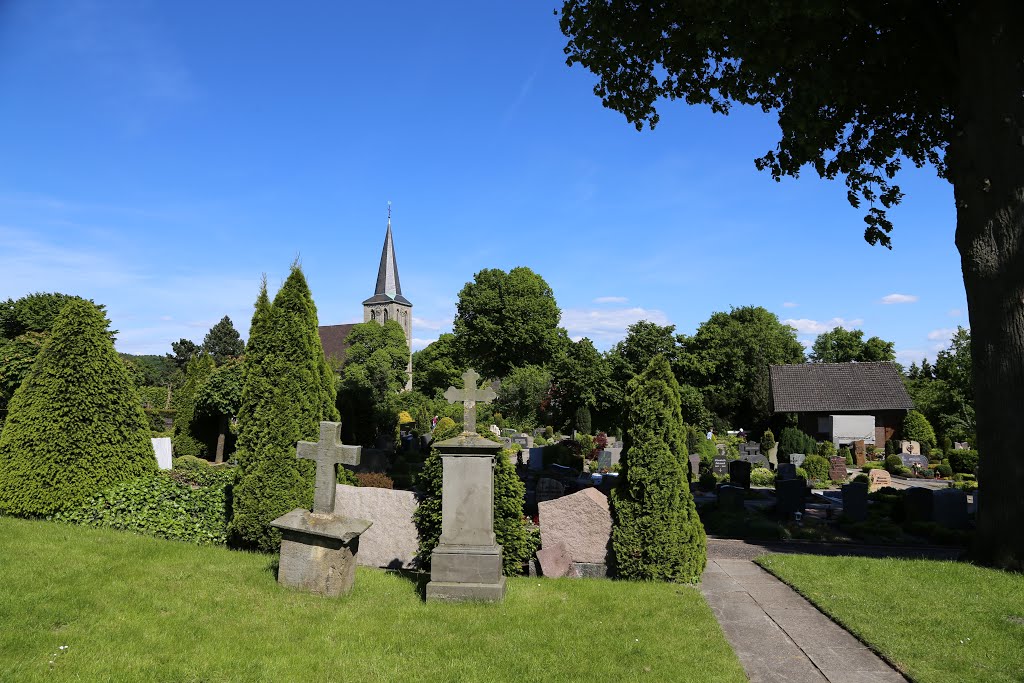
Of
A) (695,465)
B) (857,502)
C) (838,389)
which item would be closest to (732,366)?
(838,389)

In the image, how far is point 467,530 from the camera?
7.26 metres

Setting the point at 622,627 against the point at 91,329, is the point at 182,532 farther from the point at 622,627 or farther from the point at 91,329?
the point at 622,627

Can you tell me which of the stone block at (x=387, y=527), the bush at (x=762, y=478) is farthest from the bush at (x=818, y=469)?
the stone block at (x=387, y=527)

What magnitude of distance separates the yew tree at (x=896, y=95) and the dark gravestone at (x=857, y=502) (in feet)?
15.5

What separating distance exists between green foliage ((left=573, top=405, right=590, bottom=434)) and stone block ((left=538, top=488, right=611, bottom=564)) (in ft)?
102

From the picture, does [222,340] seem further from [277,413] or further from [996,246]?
[996,246]

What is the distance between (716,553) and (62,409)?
421 inches

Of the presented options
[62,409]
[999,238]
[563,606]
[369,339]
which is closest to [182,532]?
[62,409]

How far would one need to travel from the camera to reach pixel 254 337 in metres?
9.24

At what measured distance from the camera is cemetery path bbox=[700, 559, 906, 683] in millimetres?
5215

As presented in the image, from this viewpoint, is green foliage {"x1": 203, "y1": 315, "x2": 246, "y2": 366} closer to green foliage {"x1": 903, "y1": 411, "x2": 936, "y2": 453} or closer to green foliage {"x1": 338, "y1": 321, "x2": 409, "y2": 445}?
green foliage {"x1": 338, "y1": 321, "x2": 409, "y2": 445}

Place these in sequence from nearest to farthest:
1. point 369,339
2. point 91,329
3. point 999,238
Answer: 1. point 999,238
2. point 91,329
3. point 369,339

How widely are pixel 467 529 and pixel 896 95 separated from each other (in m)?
10.4

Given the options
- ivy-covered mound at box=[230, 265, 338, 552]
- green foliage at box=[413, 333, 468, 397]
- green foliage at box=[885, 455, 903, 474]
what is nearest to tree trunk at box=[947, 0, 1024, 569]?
ivy-covered mound at box=[230, 265, 338, 552]
